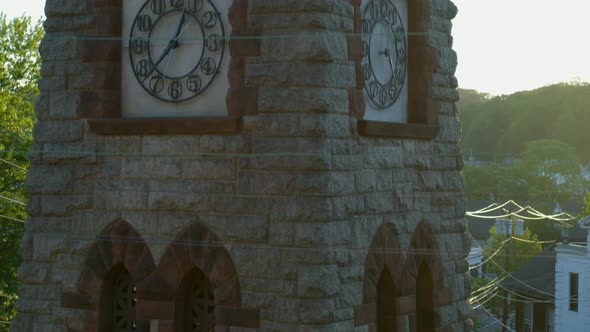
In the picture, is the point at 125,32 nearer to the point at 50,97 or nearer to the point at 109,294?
the point at 50,97

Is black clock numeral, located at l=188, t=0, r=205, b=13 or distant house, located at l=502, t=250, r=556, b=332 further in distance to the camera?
distant house, located at l=502, t=250, r=556, b=332

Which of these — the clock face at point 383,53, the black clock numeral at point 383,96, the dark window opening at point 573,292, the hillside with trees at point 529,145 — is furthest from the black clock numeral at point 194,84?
the hillside with trees at point 529,145

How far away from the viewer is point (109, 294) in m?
11.6

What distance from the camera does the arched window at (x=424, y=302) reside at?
12773mm

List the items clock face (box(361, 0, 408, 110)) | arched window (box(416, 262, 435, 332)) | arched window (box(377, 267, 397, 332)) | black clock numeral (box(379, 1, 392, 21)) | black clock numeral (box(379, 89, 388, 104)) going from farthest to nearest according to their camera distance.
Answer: arched window (box(416, 262, 435, 332)) < black clock numeral (box(379, 1, 392, 21)) < black clock numeral (box(379, 89, 388, 104)) < clock face (box(361, 0, 408, 110)) < arched window (box(377, 267, 397, 332))

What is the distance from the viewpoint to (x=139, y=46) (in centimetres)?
1159

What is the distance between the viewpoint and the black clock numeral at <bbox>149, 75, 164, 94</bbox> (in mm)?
11453

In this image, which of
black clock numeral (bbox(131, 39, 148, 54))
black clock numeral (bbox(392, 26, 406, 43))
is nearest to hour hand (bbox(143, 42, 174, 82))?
black clock numeral (bbox(131, 39, 148, 54))

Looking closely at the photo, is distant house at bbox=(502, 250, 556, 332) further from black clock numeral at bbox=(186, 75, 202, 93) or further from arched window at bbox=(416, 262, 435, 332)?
black clock numeral at bbox=(186, 75, 202, 93)

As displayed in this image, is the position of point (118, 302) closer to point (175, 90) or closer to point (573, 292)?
point (175, 90)

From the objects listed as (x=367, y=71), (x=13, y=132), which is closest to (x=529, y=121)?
(x=13, y=132)

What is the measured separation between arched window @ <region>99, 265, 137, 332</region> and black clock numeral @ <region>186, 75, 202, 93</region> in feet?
7.09

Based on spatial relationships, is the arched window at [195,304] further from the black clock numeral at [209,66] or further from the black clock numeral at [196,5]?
the black clock numeral at [196,5]

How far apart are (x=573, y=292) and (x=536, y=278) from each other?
196 inches
